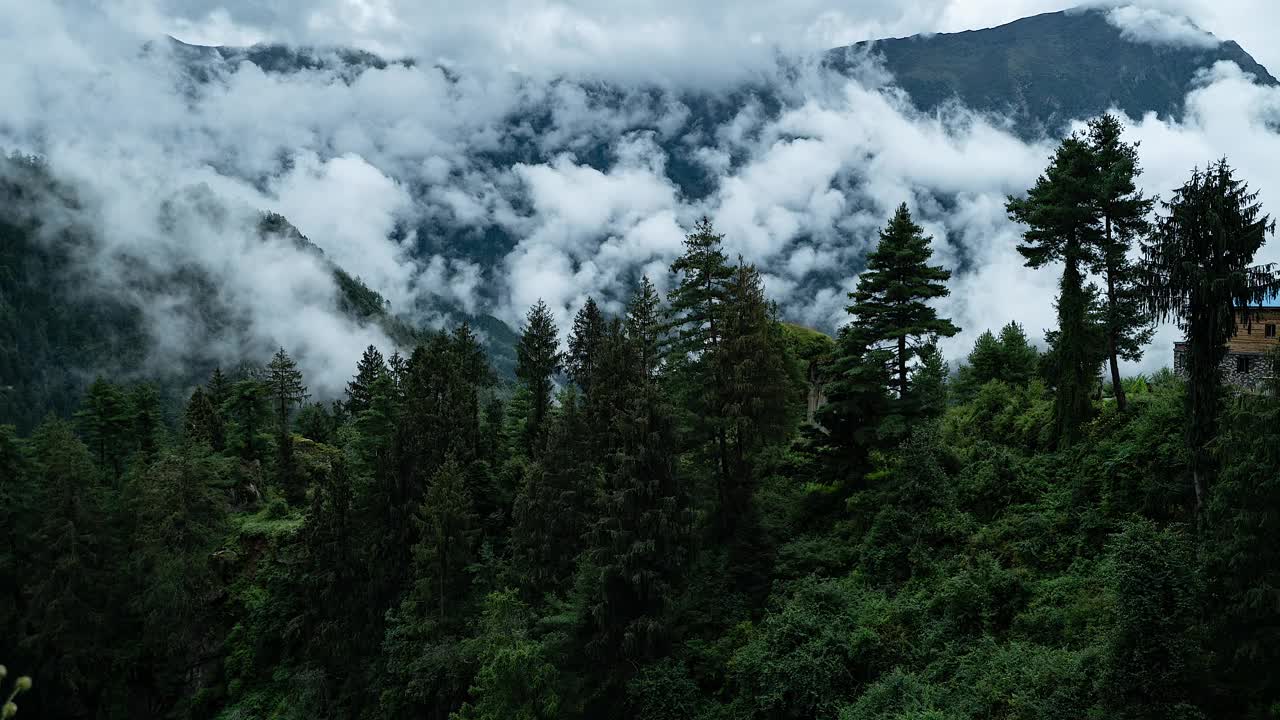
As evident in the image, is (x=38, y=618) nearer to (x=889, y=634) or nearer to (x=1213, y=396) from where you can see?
(x=889, y=634)

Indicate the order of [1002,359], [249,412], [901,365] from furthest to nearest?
[249,412] → [1002,359] → [901,365]

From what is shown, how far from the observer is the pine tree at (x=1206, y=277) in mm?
17281

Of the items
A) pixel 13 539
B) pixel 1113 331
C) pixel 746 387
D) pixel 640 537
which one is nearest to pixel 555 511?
pixel 640 537

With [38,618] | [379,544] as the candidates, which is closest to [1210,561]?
[379,544]

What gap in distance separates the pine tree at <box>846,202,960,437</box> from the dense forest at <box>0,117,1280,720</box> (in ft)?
0.49

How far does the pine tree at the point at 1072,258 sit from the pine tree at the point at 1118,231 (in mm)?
369

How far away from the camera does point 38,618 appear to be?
131 ft

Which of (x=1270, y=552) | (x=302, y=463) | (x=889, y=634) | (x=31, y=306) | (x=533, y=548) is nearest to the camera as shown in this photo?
(x=1270, y=552)

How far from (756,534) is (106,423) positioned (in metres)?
63.2

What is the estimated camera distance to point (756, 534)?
102 feet

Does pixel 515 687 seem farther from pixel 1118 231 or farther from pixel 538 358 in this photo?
pixel 538 358

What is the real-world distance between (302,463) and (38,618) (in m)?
22.6

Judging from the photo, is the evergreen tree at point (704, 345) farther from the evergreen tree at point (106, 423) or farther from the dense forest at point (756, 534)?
the evergreen tree at point (106, 423)

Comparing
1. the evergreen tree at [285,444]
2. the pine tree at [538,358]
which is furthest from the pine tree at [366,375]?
the pine tree at [538,358]
